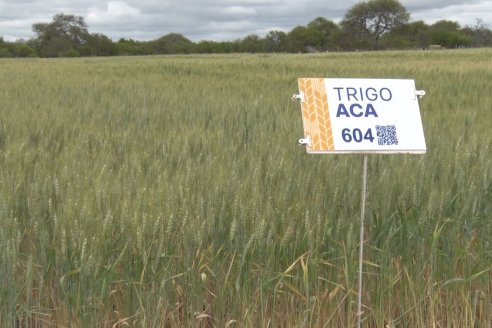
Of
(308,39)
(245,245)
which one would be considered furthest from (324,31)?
(245,245)

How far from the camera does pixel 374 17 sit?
2662 inches

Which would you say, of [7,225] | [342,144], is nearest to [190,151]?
[342,144]

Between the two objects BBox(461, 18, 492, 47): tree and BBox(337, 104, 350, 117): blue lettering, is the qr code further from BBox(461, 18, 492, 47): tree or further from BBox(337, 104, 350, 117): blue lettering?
BBox(461, 18, 492, 47): tree

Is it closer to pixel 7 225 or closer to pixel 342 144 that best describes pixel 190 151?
pixel 342 144

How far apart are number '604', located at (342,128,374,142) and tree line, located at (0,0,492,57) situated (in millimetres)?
57858

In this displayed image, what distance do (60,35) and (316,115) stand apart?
224 ft

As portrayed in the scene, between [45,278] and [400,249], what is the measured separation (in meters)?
1.10

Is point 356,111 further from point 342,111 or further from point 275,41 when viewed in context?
point 275,41

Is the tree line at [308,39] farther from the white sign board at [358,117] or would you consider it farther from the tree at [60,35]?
the white sign board at [358,117]

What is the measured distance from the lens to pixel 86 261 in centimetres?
158

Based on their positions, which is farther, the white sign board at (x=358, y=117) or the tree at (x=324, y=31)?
the tree at (x=324, y=31)

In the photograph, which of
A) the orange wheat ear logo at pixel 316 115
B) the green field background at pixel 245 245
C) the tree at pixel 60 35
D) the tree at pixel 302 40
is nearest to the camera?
the green field background at pixel 245 245

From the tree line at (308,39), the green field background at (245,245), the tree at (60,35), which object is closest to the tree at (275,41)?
the tree line at (308,39)

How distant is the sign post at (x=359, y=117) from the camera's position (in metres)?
1.88
